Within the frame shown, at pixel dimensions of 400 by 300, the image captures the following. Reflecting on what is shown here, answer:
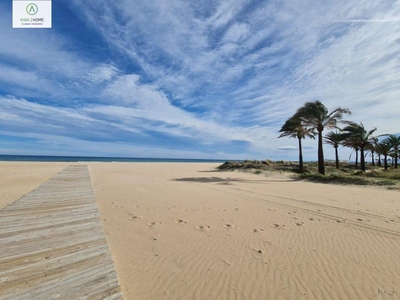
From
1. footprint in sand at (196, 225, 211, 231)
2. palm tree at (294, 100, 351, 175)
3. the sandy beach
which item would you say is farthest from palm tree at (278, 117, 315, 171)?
footprint in sand at (196, 225, 211, 231)

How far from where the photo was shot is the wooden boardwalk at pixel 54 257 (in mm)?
2234

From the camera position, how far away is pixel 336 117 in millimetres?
18891

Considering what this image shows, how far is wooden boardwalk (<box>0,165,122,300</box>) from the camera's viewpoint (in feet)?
7.33

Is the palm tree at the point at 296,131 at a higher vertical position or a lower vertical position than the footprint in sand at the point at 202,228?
higher

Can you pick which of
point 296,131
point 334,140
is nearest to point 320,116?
point 296,131

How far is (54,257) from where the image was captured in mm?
2914

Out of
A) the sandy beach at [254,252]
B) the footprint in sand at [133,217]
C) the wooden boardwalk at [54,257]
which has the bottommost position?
the sandy beach at [254,252]

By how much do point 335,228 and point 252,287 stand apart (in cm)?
375

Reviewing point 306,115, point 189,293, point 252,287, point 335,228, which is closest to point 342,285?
point 252,287

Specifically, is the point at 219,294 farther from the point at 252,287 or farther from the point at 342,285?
the point at 342,285

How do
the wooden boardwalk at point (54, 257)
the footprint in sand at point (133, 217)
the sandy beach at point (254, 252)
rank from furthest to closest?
the footprint in sand at point (133, 217), the sandy beach at point (254, 252), the wooden boardwalk at point (54, 257)

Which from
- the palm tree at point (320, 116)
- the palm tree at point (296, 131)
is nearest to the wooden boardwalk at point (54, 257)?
the palm tree at point (320, 116)

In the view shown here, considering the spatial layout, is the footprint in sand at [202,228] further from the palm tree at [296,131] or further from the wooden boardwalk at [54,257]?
the palm tree at [296,131]

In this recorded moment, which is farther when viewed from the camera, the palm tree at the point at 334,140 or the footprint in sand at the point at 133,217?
the palm tree at the point at 334,140
